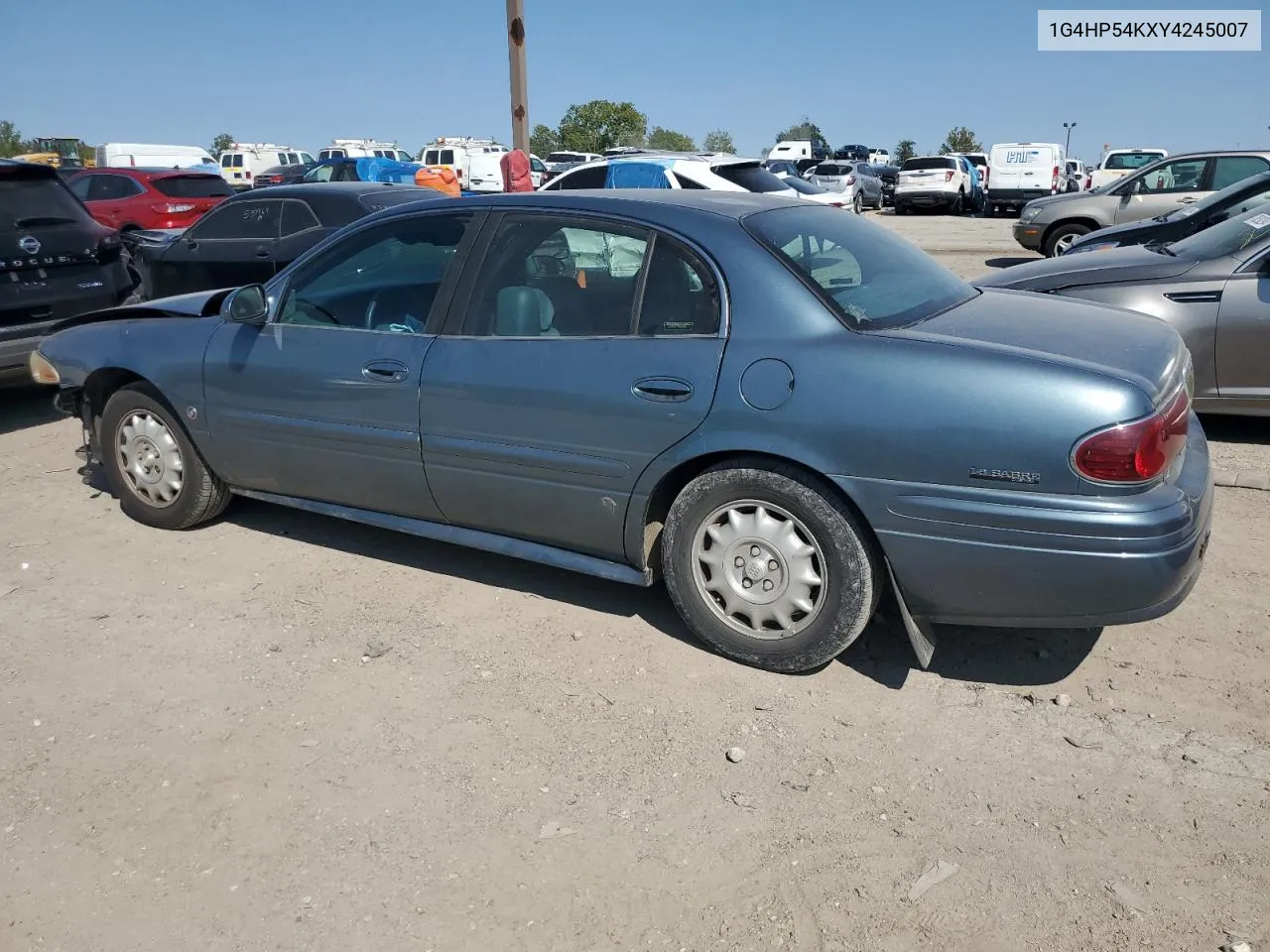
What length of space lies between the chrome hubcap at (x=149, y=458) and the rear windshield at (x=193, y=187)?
1511 cm

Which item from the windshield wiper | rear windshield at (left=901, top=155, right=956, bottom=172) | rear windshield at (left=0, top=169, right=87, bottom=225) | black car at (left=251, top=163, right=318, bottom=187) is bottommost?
the windshield wiper

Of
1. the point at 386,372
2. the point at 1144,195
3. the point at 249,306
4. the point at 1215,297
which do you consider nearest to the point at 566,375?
the point at 386,372

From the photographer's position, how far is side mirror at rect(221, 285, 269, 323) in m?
4.44

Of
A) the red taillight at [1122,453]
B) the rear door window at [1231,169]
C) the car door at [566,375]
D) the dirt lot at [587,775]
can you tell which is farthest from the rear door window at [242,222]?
the rear door window at [1231,169]

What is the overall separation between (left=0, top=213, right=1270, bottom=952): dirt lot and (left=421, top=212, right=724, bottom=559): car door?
56 centimetres

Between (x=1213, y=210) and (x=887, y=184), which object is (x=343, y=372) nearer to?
(x=1213, y=210)

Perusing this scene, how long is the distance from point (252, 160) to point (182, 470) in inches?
1517

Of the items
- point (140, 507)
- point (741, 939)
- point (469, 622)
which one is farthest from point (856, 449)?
point (140, 507)

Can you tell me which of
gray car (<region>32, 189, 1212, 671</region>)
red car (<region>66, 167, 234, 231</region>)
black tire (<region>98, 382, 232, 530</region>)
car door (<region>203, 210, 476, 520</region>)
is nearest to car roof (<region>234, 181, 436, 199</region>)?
black tire (<region>98, 382, 232, 530</region>)

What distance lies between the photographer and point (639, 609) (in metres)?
4.15

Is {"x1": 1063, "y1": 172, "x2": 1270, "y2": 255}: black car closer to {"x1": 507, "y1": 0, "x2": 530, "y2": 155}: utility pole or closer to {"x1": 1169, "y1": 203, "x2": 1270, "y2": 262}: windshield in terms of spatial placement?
{"x1": 1169, "y1": 203, "x2": 1270, "y2": 262}: windshield

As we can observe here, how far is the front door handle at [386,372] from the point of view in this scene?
160 inches

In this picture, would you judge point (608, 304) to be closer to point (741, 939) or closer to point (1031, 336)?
point (1031, 336)

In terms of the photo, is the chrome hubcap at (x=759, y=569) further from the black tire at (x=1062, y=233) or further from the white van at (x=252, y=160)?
the white van at (x=252, y=160)
